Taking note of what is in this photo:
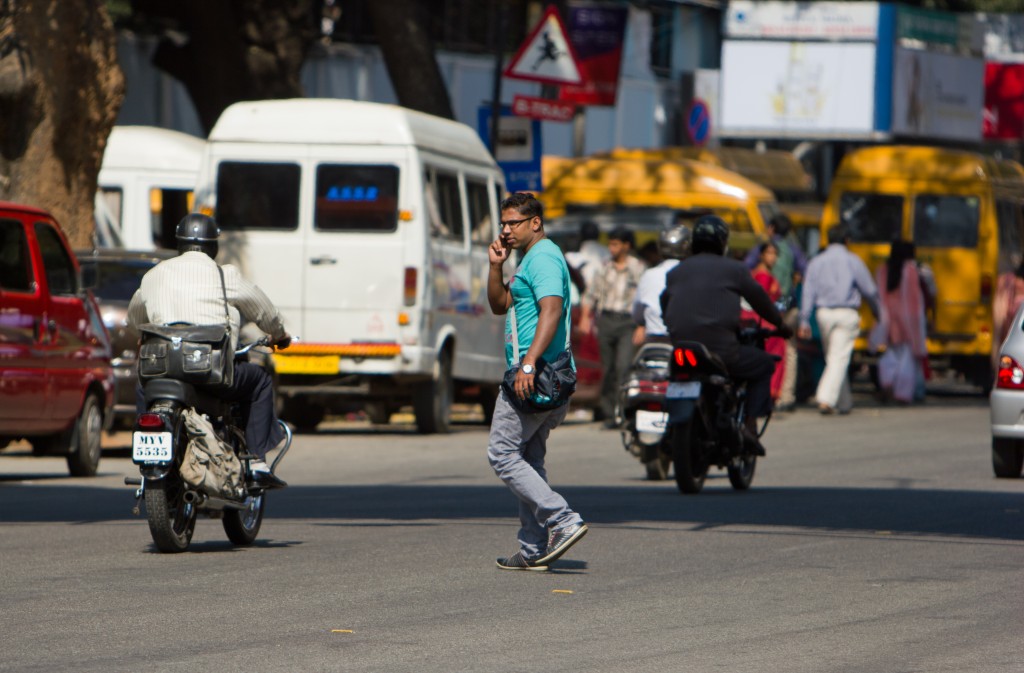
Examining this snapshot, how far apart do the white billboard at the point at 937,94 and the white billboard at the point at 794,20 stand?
154 cm

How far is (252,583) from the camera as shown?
367 inches

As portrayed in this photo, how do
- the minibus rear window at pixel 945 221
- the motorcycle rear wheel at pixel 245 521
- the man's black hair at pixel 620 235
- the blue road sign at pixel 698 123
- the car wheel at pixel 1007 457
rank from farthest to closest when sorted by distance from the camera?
the blue road sign at pixel 698 123, the minibus rear window at pixel 945 221, the man's black hair at pixel 620 235, the car wheel at pixel 1007 457, the motorcycle rear wheel at pixel 245 521

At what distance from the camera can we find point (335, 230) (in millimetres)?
19312

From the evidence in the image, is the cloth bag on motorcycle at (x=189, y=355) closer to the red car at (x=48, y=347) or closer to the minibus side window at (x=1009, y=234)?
the red car at (x=48, y=347)

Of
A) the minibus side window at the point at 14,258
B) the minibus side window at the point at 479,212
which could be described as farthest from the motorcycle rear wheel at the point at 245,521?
the minibus side window at the point at 479,212

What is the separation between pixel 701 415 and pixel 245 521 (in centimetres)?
391

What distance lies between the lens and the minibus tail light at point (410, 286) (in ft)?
62.7

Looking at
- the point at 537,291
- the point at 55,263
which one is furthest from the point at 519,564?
the point at 55,263

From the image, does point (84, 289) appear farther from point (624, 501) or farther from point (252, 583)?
point (252, 583)

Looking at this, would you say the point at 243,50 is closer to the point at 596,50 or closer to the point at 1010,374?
the point at 596,50

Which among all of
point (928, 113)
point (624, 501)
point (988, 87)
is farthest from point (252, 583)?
point (988, 87)

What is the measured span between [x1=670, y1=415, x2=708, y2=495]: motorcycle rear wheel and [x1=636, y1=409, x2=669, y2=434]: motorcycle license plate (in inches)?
30.5

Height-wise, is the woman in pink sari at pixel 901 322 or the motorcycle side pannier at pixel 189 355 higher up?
the motorcycle side pannier at pixel 189 355

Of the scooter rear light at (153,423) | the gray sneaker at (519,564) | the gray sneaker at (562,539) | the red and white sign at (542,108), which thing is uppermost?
the red and white sign at (542,108)
